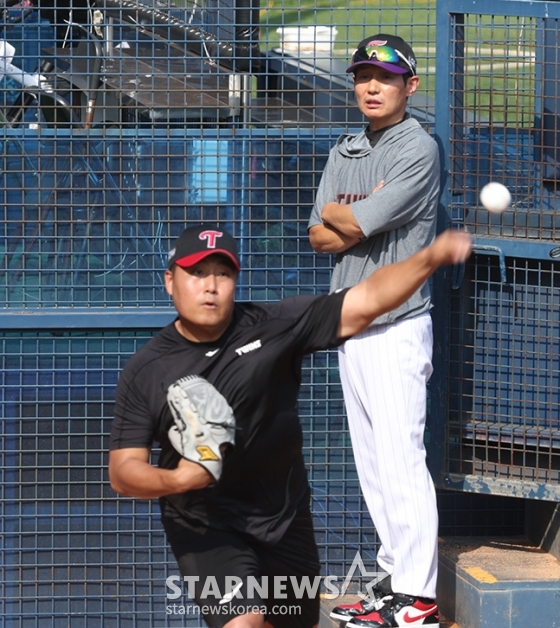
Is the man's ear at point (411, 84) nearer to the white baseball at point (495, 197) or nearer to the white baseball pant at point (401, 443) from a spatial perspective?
the white baseball at point (495, 197)

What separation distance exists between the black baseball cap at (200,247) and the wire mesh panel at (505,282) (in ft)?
5.30

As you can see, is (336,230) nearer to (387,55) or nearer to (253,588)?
(387,55)

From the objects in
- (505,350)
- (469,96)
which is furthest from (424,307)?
(469,96)

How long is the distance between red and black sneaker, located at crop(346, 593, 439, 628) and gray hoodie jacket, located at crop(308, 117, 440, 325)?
45.6 inches

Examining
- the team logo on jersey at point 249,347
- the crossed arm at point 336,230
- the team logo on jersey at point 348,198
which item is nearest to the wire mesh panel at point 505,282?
the team logo on jersey at point 348,198

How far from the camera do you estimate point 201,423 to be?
2871 mm

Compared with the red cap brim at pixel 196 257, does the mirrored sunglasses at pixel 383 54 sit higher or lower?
higher

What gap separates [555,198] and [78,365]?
2.46 metres

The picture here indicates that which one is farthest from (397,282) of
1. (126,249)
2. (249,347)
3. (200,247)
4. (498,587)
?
(126,249)

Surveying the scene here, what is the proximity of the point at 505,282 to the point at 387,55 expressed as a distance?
4.00 ft

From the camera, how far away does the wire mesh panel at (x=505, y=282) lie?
4.49 metres

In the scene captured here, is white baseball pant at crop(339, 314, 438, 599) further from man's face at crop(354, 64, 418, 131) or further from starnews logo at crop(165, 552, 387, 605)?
man's face at crop(354, 64, 418, 131)

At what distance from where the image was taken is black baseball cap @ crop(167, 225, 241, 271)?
322cm

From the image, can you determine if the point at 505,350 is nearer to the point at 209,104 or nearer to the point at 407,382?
the point at 407,382
